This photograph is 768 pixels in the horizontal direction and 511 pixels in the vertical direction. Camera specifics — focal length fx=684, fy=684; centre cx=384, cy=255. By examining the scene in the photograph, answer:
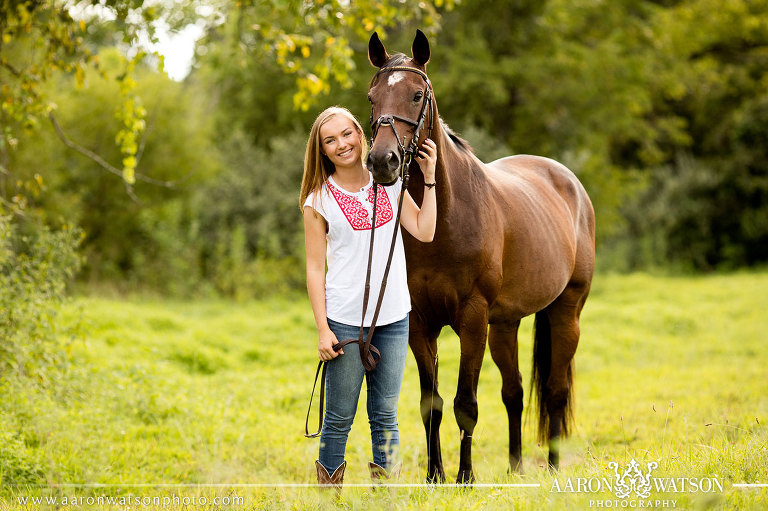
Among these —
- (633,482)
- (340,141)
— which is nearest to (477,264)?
(340,141)

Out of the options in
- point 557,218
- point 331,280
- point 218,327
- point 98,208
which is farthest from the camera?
point 98,208

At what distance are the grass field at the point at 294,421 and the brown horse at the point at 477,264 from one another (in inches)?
16.8

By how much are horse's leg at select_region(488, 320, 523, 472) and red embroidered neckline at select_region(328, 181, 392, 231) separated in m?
1.78

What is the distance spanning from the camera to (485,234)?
3629mm

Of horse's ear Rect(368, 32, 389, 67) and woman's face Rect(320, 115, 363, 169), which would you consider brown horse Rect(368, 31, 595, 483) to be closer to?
horse's ear Rect(368, 32, 389, 67)

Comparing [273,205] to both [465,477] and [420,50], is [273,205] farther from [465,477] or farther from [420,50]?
[420,50]

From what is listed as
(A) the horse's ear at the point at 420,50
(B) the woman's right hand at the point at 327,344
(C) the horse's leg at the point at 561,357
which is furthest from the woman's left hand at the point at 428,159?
(C) the horse's leg at the point at 561,357

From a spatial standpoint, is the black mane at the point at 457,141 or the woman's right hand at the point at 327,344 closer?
the woman's right hand at the point at 327,344

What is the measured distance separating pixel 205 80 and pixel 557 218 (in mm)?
13492

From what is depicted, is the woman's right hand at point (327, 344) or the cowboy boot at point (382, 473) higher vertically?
the woman's right hand at point (327, 344)

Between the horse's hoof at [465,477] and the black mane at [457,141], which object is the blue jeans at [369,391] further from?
the black mane at [457,141]

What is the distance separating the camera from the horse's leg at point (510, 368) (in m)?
4.49

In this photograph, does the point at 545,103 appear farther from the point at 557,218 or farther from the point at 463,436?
the point at 463,436

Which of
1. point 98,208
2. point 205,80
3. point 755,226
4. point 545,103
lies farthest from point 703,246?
point 98,208
